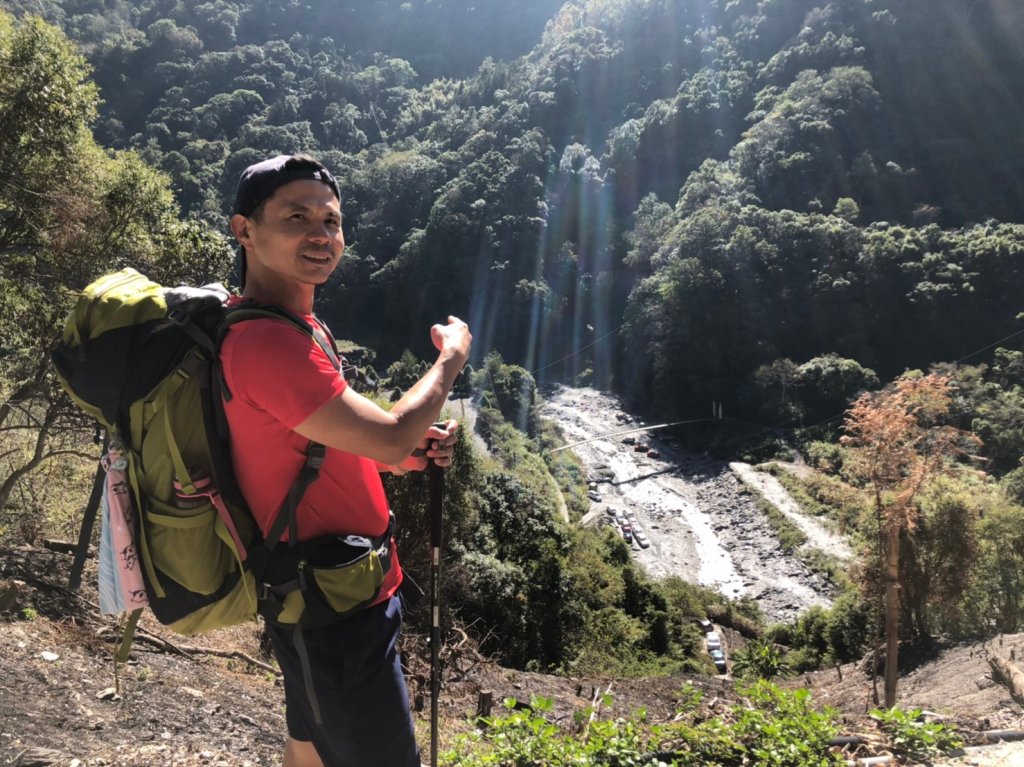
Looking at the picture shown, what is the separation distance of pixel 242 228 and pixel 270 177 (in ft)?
0.44

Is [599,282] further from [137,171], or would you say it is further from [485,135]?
[137,171]

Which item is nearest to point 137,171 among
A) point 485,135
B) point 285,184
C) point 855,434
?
point 285,184

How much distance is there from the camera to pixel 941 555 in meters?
13.5

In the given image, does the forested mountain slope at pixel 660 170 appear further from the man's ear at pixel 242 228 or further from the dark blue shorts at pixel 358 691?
the dark blue shorts at pixel 358 691

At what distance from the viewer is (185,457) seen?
128cm

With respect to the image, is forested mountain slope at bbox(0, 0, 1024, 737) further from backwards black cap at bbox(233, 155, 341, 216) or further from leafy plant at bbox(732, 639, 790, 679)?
backwards black cap at bbox(233, 155, 341, 216)

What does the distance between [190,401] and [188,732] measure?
2889mm

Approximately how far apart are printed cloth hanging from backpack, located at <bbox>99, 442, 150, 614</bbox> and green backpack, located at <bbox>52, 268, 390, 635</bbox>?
3 cm

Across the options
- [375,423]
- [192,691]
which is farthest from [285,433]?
[192,691]

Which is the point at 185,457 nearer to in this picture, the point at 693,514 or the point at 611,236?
the point at 693,514

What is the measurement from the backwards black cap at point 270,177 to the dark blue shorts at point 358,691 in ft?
2.56

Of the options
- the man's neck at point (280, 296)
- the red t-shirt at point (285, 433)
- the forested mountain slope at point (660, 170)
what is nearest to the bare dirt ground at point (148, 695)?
the red t-shirt at point (285, 433)

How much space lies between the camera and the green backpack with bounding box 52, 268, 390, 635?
1.25 m

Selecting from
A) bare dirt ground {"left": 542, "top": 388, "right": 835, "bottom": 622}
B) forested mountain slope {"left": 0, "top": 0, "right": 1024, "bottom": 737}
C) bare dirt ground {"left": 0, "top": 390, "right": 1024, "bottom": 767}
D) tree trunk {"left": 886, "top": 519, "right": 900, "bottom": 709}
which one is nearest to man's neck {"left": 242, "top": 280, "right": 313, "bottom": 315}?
bare dirt ground {"left": 0, "top": 390, "right": 1024, "bottom": 767}
